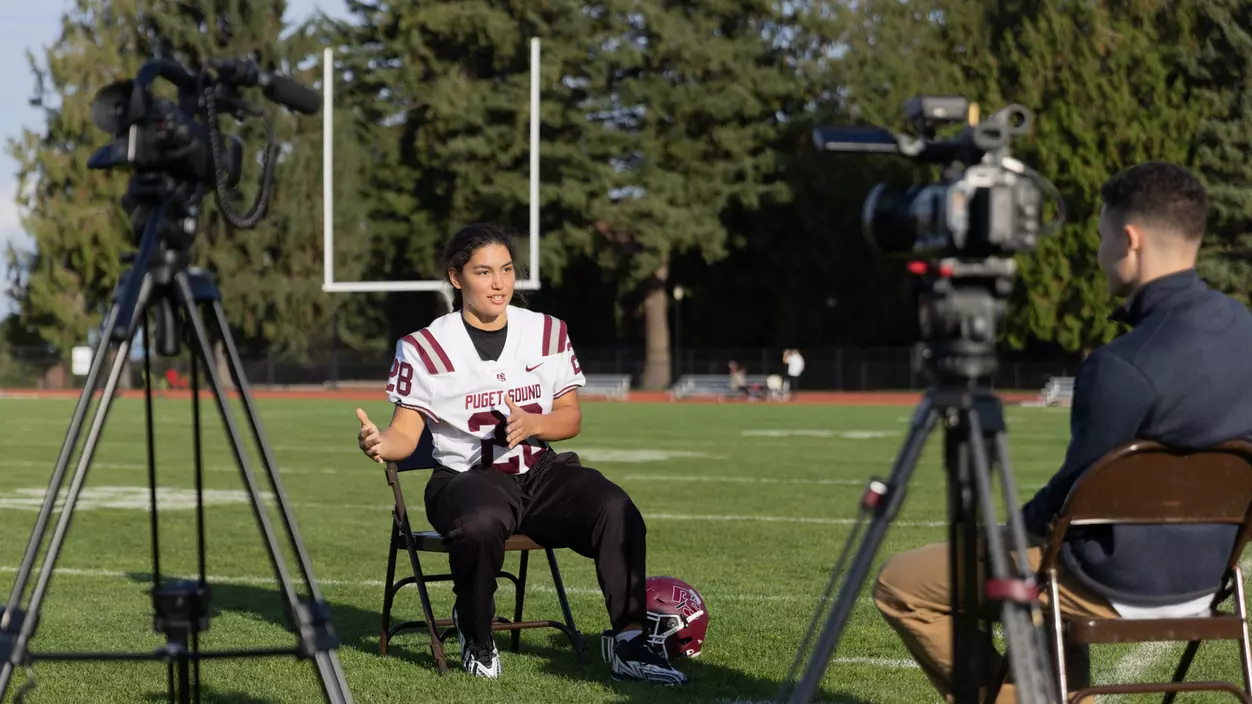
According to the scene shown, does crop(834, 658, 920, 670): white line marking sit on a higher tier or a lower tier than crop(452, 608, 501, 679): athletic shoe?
lower

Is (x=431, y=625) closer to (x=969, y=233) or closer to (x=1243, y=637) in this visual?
(x=1243, y=637)

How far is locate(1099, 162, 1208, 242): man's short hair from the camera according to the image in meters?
3.69

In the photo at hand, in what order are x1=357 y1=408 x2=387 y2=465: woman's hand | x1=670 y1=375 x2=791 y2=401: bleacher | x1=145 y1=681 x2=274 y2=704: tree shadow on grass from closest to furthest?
x1=145 y1=681 x2=274 y2=704: tree shadow on grass < x1=357 y1=408 x2=387 y2=465: woman's hand < x1=670 y1=375 x2=791 y2=401: bleacher

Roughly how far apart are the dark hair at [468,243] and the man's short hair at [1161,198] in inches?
102

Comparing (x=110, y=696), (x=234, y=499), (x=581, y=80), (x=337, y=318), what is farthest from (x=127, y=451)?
(x=337, y=318)

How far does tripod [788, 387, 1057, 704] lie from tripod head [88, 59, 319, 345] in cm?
136

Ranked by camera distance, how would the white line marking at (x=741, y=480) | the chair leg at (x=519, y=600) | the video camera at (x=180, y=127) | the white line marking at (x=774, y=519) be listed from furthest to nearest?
the white line marking at (x=741, y=480) < the white line marking at (x=774, y=519) < the chair leg at (x=519, y=600) < the video camera at (x=180, y=127)

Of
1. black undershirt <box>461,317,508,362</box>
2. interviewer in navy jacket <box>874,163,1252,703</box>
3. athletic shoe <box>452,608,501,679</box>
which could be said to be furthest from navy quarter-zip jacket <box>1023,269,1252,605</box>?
black undershirt <box>461,317,508,362</box>

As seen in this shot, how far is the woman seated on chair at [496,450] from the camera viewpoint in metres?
5.36

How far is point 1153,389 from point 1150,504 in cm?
25

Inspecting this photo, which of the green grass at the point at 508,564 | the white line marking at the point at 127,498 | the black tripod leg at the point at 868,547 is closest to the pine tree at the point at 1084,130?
the green grass at the point at 508,564

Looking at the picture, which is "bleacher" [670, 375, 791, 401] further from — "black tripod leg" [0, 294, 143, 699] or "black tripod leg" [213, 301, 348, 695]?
"black tripod leg" [0, 294, 143, 699]

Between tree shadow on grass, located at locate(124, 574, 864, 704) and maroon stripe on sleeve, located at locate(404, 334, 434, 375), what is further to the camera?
maroon stripe on sleeve, located at locate(404, 334, 434, 375)

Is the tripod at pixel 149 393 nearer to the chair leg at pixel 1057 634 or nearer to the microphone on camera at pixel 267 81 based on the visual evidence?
the microphone on camera at pixel 267 81
